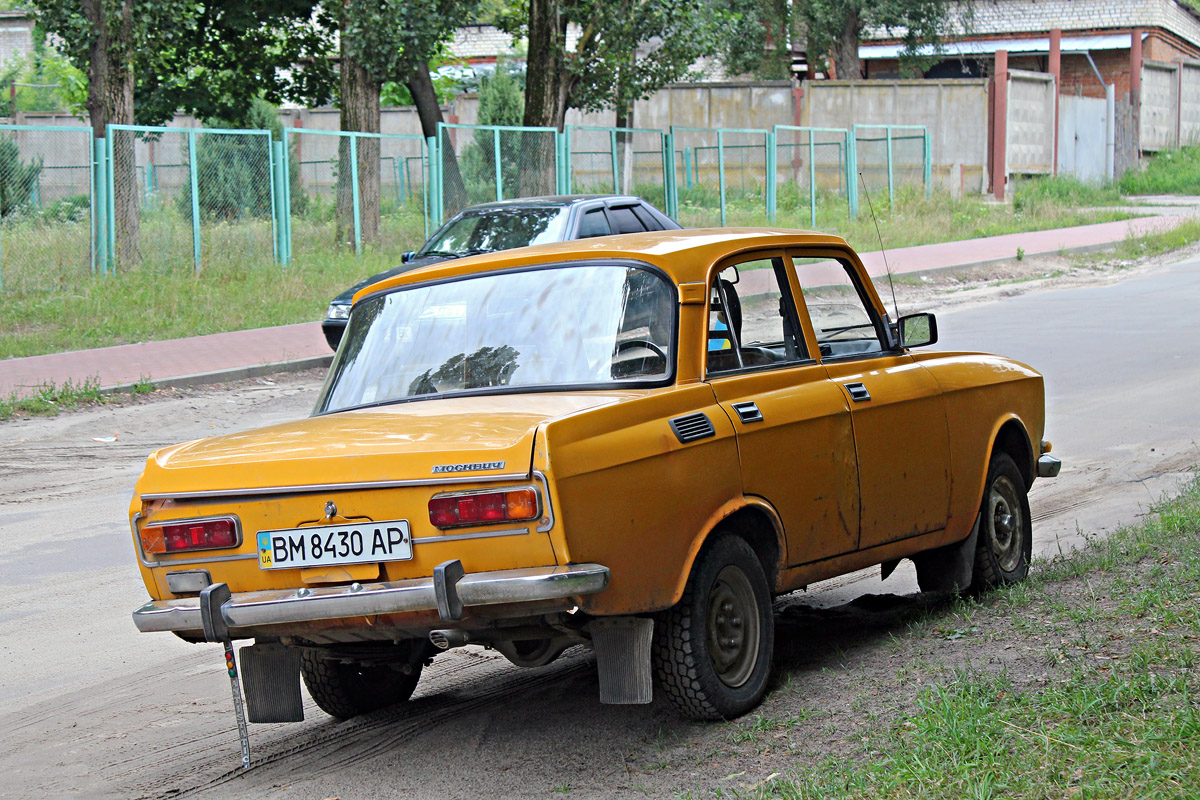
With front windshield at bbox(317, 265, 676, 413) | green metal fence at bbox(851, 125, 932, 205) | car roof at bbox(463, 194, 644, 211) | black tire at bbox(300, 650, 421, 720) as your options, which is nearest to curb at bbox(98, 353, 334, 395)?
car roof at bbox(463, 194, 644, 211)

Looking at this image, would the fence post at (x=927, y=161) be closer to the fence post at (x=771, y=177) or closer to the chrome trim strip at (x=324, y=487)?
the fence post at (x=771, y=177)

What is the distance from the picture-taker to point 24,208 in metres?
18.5

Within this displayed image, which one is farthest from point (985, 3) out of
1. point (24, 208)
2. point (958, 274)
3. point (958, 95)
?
point (24, 208)

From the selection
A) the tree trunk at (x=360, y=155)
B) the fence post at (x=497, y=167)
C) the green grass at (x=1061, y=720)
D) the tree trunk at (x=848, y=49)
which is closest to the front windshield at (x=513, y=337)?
the green grass at (x=1061, y=720)

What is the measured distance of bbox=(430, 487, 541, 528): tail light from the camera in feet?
12.5

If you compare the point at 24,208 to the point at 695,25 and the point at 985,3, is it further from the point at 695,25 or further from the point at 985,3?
the point at 985,3

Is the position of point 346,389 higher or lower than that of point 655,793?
higher

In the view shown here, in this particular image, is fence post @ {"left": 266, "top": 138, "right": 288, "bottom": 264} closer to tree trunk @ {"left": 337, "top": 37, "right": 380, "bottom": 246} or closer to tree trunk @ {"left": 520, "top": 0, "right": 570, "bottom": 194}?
tree trunk @ {"left": 337, "top": 37, "right": 380, "bottom": 246}

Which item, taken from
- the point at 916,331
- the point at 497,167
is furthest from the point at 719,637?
the point at 497,167

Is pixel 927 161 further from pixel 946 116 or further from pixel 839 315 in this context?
pixel 839 315

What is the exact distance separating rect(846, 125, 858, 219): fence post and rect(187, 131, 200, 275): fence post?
17037 millimetres

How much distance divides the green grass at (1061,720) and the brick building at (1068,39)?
146 feet

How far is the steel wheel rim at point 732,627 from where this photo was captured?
4.38 metres

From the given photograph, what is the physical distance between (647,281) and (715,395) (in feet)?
1.62
